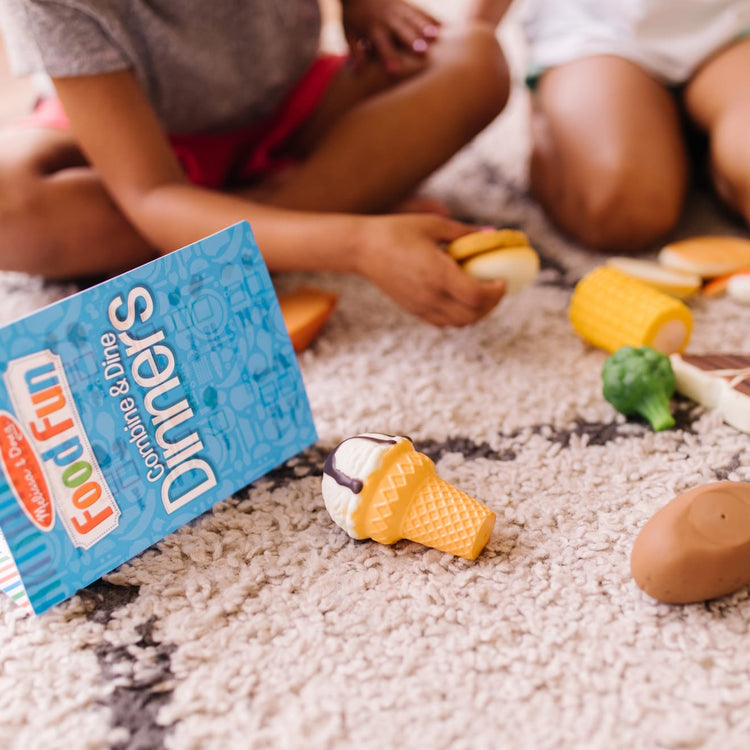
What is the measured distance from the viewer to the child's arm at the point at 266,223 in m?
0.67

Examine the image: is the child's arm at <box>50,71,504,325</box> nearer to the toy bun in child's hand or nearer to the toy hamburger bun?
the toy bun in child's hand

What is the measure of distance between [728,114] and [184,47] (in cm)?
62

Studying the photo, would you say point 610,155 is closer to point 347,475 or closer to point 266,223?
point 266,223

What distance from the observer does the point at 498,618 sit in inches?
18.5

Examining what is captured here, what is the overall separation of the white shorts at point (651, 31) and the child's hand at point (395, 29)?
0.57 ft

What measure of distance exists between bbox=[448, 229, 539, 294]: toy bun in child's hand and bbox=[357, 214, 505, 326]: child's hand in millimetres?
10

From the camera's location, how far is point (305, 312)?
31.0 inches

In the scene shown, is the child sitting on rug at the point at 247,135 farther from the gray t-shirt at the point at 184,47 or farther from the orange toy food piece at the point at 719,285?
the orange toy food piece at the point at 719,285

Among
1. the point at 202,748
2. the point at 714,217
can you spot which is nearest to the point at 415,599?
the point at 202,748

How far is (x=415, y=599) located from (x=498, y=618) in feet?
0.18

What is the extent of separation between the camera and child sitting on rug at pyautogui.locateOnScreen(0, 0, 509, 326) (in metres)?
0.69

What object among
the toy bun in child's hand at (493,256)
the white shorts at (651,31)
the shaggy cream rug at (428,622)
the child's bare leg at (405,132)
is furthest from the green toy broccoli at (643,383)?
the white shorts at (651,31)

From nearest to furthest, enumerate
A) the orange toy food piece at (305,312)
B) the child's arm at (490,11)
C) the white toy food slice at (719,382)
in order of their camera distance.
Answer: the white toy food slice at (719,382) < the orange toy food piece at (305,312) < the child's arm at (490,11)

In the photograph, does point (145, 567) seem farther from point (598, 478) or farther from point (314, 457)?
point (598, 478)
